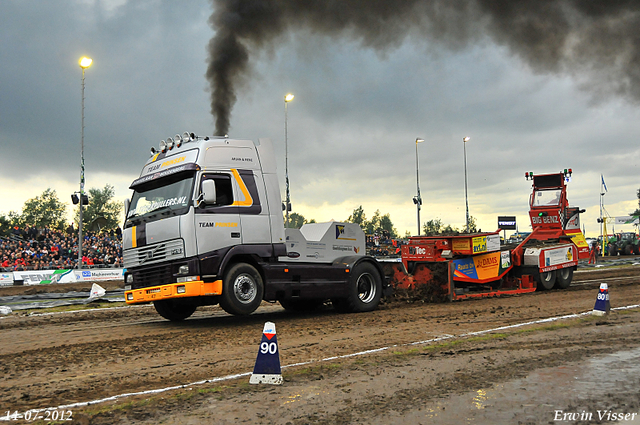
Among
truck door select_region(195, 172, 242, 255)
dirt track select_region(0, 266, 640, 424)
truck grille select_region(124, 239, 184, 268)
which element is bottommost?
dirt track select_region(0, 266, 640, 424)

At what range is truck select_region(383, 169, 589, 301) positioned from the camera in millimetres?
13453

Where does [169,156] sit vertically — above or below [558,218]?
above

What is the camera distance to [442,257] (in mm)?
13508

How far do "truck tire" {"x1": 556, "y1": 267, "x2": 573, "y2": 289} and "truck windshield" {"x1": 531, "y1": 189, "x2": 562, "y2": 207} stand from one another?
231 centimetres

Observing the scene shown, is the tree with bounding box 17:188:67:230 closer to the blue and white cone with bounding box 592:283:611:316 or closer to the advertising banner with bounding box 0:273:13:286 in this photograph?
the advertising banner with bounding box 0:273:13:286

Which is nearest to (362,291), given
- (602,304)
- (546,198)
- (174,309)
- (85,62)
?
(174,309)

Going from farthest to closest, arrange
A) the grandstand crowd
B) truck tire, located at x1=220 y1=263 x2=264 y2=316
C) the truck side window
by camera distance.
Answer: the grandstand crowd → the truck side window → truck tire, located at x1=220 y1=263 x2=264 y2=316

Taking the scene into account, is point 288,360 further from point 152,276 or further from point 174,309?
point 174,309

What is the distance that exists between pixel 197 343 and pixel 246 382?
8.98 ft

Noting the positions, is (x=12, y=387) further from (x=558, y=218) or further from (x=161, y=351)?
(x=558, y=218)

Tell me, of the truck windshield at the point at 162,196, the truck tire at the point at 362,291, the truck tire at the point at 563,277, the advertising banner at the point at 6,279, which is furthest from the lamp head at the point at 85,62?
the truck tire at the point at 563,277

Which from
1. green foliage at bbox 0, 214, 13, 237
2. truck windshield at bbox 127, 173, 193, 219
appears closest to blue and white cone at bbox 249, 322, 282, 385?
truck windshield at bbox 127, 173, 193, 219

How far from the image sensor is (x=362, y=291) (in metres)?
11.8

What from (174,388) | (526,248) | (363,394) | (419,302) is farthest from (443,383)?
(526,248)
